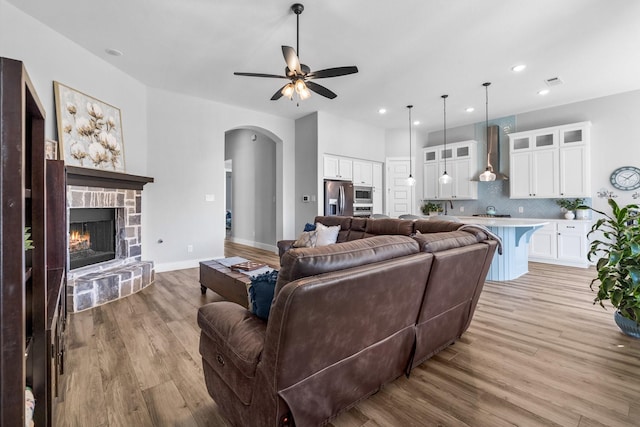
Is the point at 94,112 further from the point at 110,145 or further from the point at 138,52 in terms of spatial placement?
the point at 138,52

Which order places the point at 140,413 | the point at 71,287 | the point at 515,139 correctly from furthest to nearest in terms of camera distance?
the point at 515,139 → the point at 71,287 → the point at 140,413

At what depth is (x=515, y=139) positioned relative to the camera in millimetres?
5977

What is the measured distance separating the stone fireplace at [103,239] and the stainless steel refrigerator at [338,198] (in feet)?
10.3

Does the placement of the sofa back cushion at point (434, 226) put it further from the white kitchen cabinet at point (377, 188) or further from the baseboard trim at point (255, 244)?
the baseboard trim at point (255, 244)

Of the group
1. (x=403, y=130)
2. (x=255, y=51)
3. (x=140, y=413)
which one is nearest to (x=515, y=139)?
(x=403, y=130)

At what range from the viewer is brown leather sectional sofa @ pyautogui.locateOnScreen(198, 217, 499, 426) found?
1151 millimetres

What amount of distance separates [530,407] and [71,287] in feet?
13.1

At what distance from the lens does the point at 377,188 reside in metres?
7.18

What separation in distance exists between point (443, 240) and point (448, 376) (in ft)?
2.95

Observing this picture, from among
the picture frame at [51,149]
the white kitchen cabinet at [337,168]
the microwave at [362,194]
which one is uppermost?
the white kitchen cabinet at [337,168]

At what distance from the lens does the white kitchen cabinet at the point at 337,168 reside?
600 centimetres

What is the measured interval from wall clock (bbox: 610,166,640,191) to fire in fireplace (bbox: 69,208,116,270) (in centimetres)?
805

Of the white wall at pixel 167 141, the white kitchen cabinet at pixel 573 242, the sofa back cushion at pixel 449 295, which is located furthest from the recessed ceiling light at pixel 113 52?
the white kitchen cabinet at pixel 573 242

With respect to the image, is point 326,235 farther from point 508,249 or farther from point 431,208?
point 431,208
